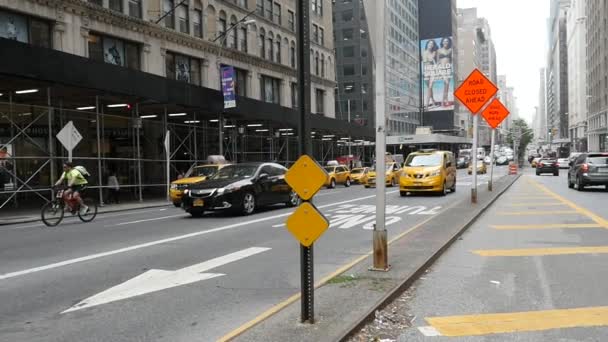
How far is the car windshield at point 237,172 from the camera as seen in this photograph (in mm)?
15795

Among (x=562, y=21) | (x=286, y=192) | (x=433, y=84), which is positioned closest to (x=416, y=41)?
(x=433, y=84)

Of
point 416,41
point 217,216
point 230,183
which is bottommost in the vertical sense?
point 217,216

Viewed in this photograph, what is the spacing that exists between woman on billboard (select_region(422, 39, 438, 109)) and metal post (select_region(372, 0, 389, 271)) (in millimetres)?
100512

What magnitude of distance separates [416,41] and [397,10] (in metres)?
19.6

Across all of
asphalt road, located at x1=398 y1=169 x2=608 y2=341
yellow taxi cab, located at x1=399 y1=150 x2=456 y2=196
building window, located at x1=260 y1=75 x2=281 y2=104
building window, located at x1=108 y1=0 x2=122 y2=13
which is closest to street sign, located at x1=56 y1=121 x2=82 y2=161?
building window, located at x1=108 y1=0 x2=122 y2=13

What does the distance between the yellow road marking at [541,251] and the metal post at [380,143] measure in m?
2.52

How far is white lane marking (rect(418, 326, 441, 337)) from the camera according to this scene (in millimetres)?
4781

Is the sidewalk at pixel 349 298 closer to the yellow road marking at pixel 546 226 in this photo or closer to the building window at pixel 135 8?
the yellow road marking at pixel 546 226

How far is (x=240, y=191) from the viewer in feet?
48.8

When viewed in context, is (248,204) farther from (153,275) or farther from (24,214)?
(24,214)

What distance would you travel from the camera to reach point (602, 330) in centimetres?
476

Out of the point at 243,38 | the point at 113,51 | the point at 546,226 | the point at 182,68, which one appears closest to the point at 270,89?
the point at 243,38

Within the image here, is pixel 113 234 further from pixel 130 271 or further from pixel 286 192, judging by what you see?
pixel 286 192

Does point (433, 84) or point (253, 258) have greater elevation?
point (433, 84)
